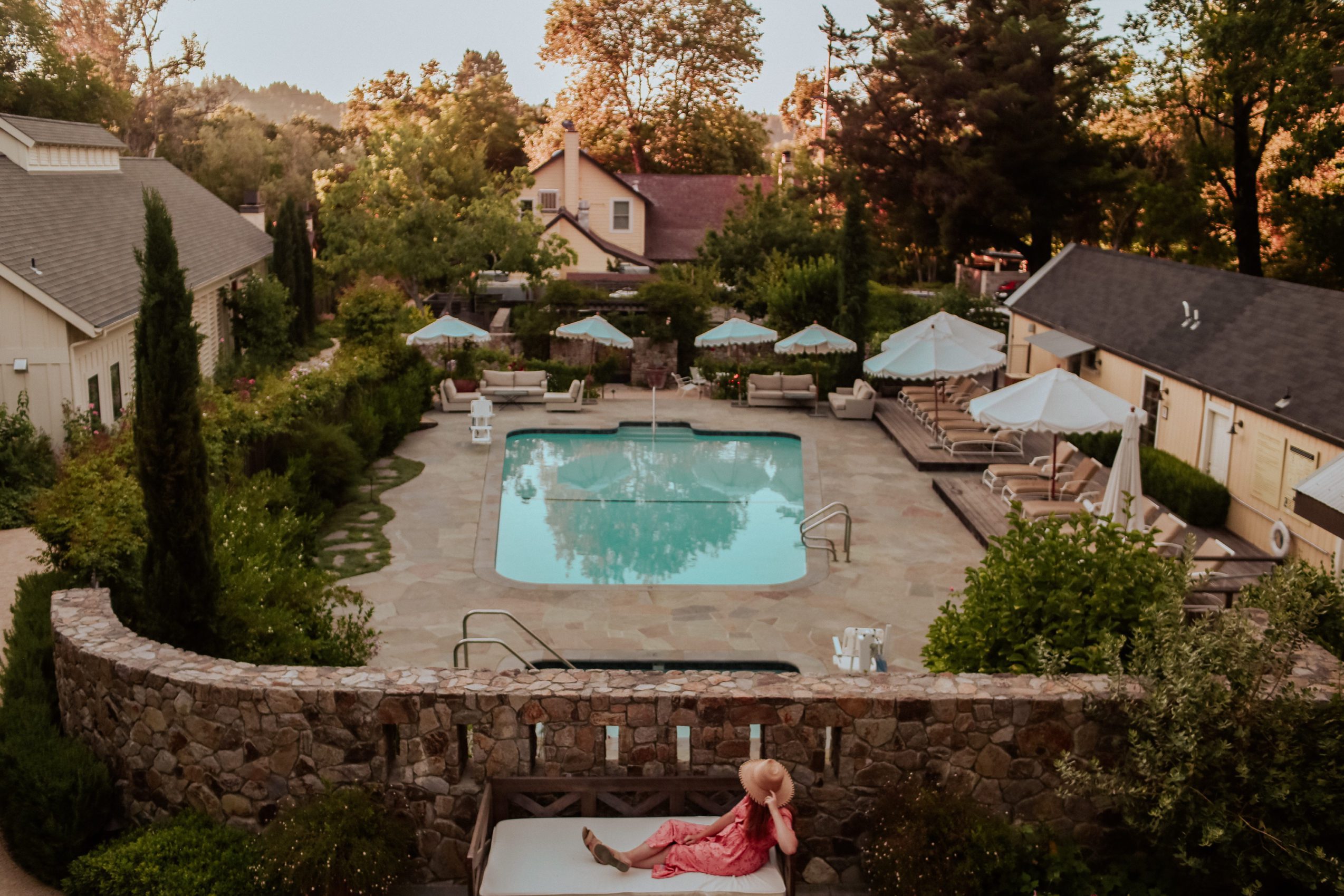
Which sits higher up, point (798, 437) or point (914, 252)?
point (914, 252)

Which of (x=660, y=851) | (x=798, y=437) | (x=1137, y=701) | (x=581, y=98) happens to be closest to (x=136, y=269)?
(x=798, y=437)

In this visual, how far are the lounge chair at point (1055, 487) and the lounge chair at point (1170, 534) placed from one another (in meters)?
2.64

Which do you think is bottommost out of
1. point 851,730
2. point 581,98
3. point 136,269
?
point 851,730

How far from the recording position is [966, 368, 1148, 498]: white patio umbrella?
1708 cm

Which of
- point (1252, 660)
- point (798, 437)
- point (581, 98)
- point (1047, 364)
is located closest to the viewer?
point (1252, 660)

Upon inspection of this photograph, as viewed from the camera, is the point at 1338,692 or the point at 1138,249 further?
the point at 1138,249

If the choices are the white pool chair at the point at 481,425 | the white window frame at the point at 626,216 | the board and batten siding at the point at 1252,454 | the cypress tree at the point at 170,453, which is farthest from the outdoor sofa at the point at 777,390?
the white window frame at the point at 626,216

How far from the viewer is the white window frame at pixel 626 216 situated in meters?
53.2

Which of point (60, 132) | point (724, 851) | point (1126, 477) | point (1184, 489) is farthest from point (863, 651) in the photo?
point (60, 132)

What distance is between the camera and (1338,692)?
26.4 ft

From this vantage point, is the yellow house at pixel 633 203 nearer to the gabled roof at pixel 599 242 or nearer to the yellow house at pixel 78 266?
the gabled roof at pixel 599 242

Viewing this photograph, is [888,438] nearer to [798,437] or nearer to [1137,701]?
[798,437]

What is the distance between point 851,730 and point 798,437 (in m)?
16.5

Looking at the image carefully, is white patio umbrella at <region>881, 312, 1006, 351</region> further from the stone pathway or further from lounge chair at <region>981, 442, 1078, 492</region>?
the stone pathway
